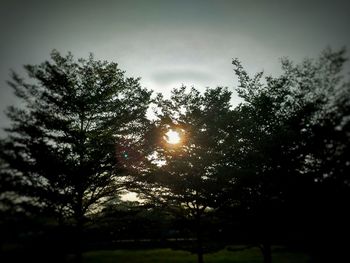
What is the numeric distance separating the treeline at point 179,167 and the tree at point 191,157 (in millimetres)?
67

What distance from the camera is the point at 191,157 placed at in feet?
55.1

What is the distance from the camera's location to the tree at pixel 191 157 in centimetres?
1633

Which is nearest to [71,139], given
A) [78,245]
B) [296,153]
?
[78,245]

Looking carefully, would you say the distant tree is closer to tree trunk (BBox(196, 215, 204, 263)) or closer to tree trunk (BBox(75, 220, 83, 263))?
tree trunk (BBox(196, 215, 204, 263))

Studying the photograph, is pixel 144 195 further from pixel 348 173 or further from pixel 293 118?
pixel 348 173

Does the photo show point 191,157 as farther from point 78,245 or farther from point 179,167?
point 78,245

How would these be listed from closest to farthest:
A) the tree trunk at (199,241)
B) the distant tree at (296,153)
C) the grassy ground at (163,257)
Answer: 1. the distant tree at (296,153)
2. the tree trunk at (199,241)
3. the grassy ground at (163,257)

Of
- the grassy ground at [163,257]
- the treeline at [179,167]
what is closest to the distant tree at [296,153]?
the treeline at [179,167]

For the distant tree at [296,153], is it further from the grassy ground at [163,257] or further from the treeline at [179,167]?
the grassy ground at [163,257]

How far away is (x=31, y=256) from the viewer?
10.8 meters

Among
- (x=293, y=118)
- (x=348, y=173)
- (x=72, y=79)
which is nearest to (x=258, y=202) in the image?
(x=293, y=118)

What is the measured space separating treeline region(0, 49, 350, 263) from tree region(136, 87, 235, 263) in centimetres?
7

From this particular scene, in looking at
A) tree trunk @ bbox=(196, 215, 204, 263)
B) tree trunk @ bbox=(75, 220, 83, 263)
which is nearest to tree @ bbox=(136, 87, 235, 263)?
tree trunk @ bbox=(196, 215, 204, 263)

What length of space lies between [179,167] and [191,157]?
932 millimetres
